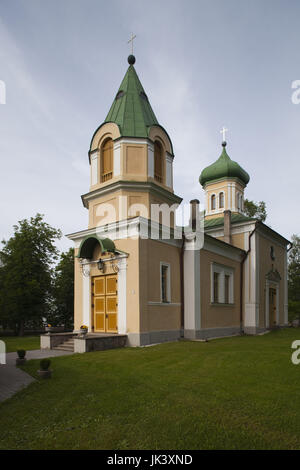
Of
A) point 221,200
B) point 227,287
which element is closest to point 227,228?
point 227,287

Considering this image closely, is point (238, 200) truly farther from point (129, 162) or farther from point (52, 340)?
point (52, 340)

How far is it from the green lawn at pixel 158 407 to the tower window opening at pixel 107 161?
8.78 m

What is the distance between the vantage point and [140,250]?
521 inches

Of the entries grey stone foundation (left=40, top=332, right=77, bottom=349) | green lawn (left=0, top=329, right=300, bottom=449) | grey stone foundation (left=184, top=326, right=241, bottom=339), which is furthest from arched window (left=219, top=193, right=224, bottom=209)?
green lawn (left=0, top=329, right=300, bottom=449)

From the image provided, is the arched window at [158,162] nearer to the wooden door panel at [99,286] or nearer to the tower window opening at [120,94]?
the tower window opening at [120,94]

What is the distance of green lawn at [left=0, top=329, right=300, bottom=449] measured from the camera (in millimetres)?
4445

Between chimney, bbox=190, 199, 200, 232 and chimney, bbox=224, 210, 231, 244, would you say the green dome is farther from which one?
chimney, bbox=190, 199, 200, 232

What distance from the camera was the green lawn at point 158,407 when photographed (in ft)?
14.6

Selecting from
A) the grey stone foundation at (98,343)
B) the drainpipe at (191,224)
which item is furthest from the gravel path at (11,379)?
the drainpipe at (191,224)

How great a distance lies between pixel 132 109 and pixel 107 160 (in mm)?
2655

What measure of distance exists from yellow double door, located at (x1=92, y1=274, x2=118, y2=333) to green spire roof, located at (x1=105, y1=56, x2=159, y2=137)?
20.9 feet

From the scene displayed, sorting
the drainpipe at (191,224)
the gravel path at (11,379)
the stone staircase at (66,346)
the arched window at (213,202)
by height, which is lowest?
the stone staircase at (66,346)
